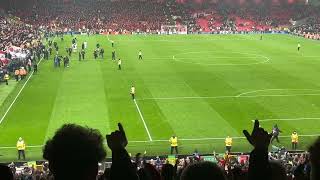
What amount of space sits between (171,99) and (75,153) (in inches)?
1124

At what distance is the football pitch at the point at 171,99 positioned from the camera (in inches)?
994

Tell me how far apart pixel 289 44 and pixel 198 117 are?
38586mm

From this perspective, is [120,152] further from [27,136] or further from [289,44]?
[289,44]

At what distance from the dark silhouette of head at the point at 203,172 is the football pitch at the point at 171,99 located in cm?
1868

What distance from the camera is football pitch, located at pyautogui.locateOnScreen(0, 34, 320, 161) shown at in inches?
994

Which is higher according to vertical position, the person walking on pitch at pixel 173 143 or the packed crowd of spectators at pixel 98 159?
the packed crowd of spectators at pixel 98 159

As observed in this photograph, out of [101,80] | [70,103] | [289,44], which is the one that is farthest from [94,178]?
[289,44]

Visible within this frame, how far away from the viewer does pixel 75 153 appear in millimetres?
3824

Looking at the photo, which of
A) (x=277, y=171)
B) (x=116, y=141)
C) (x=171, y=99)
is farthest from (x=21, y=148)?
(x=277, y=171)

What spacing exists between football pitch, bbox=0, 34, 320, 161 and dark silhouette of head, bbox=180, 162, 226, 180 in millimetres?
18680

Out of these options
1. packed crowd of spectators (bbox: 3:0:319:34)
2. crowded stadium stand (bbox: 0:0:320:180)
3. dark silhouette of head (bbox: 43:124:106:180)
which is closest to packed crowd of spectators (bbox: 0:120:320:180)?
dark silhouette of head (bbox: 43:124:106:180)

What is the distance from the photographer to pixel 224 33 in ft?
262

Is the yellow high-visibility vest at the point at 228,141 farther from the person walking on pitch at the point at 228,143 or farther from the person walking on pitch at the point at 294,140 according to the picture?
the person walking on pitch at the point at 294,140

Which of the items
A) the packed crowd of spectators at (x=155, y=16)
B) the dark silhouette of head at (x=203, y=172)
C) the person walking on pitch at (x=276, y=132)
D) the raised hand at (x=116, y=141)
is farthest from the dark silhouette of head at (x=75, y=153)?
the packed crowd of spectators at (x=155, y=16)
